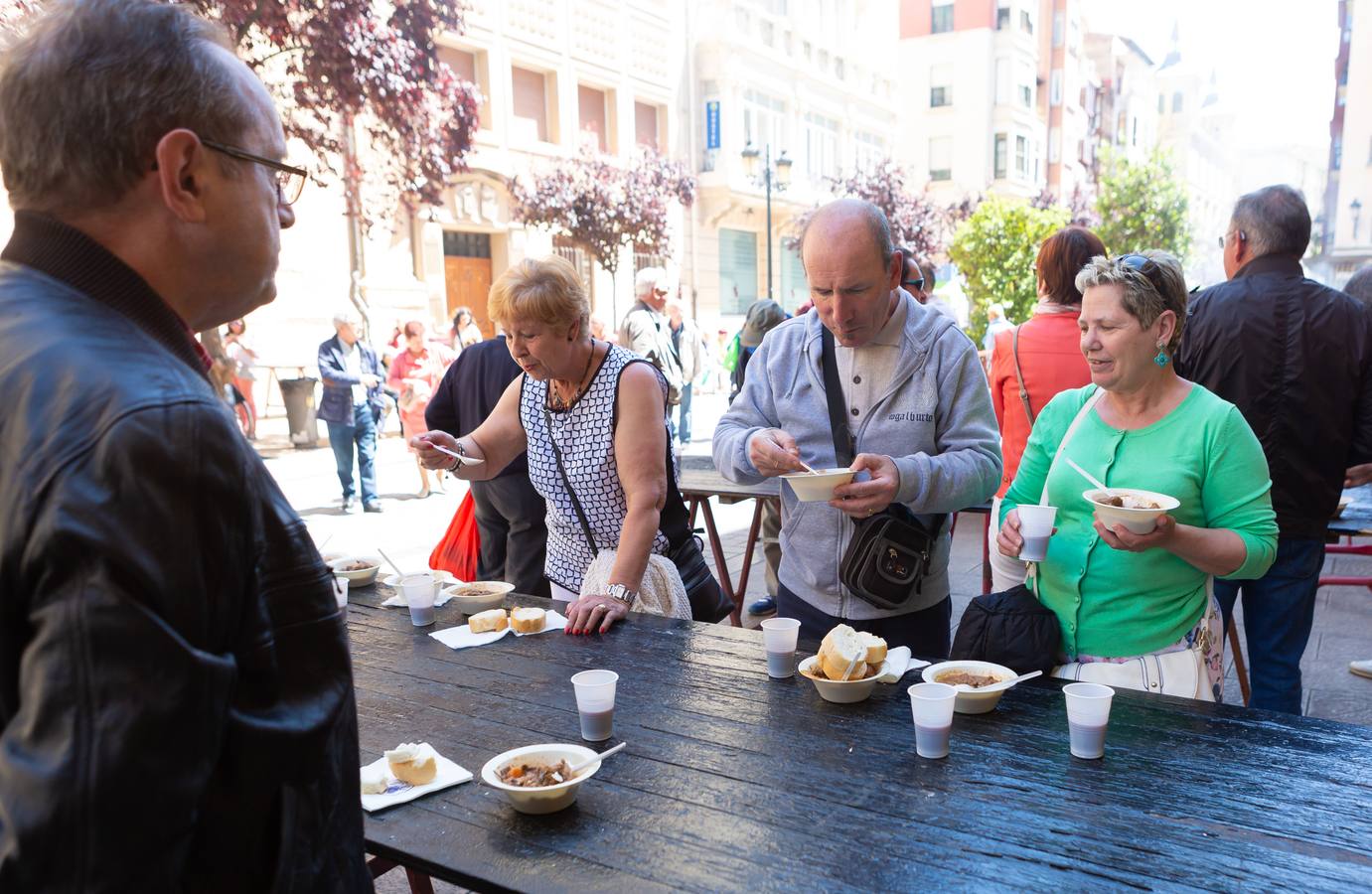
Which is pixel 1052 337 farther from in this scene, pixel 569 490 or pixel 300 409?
pixel 300 409

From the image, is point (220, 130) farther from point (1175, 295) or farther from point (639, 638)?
point (1175, 295)

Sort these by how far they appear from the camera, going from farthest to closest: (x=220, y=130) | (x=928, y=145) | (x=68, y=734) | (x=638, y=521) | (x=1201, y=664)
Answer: (x=928, y=145) → (x=638, y=521) → (x=1201, y=664) → (x=220, y=130) → (x=68, y=734)

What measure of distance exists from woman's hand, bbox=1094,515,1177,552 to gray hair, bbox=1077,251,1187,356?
62 centimetres

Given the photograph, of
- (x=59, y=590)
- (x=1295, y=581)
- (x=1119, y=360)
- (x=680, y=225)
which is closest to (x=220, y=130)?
(x=59, y=590)

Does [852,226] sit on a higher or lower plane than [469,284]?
lower

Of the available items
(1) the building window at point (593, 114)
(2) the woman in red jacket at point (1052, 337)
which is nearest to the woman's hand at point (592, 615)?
(2) the woman in red jacket at point (1052, 337)

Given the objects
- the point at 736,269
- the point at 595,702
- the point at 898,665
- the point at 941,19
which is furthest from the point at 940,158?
the point at 595,702

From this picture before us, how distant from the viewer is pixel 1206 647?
2.43m

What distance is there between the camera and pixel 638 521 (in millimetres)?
2889

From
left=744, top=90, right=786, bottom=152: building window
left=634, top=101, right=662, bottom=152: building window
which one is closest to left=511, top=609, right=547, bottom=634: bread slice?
left=634, top=101, right=662, bottom=152: building window

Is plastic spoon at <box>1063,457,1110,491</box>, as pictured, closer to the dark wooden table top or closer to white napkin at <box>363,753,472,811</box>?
white napkin at <box>363,753,472,811</box>

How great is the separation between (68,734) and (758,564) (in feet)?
21.3

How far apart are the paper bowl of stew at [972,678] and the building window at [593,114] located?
20.7m

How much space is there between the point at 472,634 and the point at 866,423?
4.53 ft
